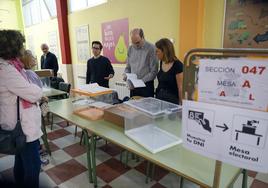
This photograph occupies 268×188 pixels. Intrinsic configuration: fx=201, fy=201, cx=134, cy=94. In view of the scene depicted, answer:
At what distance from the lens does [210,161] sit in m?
1.20

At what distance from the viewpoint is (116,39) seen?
161 inches

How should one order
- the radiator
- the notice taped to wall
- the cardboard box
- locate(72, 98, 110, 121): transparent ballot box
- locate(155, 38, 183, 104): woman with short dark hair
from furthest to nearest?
the radiator
locate(155, 38, 183, 104): woman with short dark hair
locate(72, 98, 110, 121): transparent ballot box
the cardboard box
the notice taped to wall

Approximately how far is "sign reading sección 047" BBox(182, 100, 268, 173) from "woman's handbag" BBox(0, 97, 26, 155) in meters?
1.10

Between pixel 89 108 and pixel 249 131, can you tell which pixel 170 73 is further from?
pixel 249 131

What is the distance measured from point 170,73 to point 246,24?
3.56 feet

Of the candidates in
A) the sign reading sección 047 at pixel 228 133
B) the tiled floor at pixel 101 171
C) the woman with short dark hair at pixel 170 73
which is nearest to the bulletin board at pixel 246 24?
the woman with short dark hair at pixel 170 73

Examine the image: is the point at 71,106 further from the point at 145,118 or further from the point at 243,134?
the point at 243,134

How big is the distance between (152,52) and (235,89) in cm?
193

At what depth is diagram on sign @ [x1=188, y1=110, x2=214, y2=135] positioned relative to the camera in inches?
34.2

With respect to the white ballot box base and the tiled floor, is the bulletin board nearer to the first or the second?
the tiled floor

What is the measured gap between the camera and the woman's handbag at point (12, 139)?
1.34 meters

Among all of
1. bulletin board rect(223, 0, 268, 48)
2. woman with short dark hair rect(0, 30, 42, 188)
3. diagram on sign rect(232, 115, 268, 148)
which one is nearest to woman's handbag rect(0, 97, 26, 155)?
woman with short dark hair rect(0, 30, 42, 188)

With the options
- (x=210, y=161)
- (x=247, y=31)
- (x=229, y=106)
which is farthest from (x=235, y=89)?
(x=247, y=31)

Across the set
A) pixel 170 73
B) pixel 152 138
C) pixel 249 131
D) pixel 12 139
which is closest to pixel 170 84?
pixel 170 73
